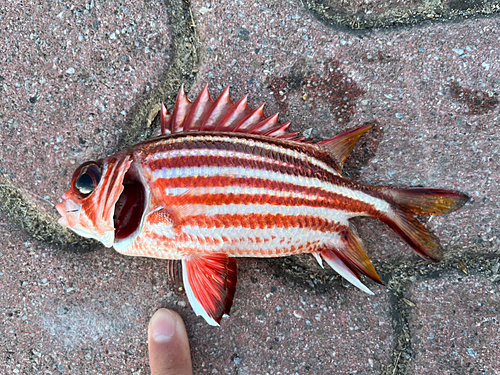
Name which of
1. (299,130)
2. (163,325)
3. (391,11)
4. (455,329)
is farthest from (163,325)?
(391,11)

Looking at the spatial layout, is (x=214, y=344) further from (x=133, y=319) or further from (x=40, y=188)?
(x=40, y=188)

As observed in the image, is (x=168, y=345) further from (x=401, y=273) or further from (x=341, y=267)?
(x=401, y=273)

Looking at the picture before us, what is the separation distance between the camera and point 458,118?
2.01 metres

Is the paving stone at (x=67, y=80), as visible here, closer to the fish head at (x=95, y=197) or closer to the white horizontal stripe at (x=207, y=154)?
the fish head at (x=95, y=197)

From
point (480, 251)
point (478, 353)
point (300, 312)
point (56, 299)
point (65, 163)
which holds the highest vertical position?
point (480, 251)

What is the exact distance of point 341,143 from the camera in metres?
1.82

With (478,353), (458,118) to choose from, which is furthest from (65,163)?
(478,353)

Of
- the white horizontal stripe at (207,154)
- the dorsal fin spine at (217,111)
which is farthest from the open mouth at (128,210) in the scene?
the dorsal fin spine at (217,111)

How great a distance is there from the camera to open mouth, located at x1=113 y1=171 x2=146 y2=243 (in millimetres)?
1696

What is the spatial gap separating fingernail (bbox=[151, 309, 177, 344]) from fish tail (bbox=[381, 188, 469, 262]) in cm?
131

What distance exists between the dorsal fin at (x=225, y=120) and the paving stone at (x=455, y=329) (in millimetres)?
1007

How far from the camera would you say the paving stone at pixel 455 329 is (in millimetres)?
1978

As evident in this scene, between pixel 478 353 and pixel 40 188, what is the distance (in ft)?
9.04

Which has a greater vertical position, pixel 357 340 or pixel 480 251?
pixel 480 251
